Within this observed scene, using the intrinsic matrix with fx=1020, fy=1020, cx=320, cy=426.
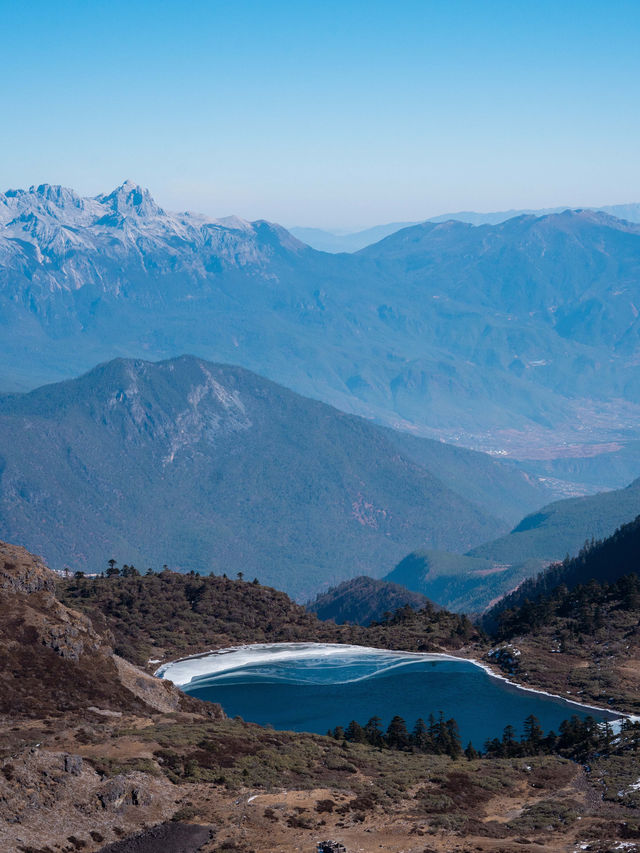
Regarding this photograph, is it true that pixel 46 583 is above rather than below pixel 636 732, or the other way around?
above

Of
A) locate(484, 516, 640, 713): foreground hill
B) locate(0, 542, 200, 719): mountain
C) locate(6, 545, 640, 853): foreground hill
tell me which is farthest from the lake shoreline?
locate(0, 542, 200, 719): mountain

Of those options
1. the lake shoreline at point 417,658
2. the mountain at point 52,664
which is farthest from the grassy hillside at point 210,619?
the mountain at point 52,664

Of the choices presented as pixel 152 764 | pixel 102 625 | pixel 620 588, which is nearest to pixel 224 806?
pixel 152 764

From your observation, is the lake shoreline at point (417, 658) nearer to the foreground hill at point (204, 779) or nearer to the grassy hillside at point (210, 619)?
the grassy hillside at point (210, 619)

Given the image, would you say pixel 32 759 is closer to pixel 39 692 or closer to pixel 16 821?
pixel 16 821

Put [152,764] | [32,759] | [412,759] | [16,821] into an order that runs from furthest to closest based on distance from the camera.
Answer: [412,759], [152,764], [32,759], [16,821]

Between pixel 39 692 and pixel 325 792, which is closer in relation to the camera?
pixel 325 792

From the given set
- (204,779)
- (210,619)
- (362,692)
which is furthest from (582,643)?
(204,779)

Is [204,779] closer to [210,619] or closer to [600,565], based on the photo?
[210,619]
